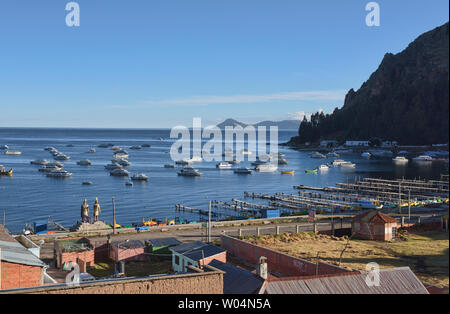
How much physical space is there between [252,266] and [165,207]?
4289cm

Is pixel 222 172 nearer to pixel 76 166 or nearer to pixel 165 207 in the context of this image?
pixel 76 166

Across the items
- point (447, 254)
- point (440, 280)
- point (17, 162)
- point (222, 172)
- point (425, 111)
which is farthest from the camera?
point (425, 111)

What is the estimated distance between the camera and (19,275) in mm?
18984

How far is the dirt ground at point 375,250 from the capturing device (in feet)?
99.8

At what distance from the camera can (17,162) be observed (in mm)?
137875

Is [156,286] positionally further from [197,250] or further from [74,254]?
[74,254]

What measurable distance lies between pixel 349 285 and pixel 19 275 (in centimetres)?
1346

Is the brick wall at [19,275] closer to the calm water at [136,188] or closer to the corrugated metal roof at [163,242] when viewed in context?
the corrugated metal roof at [163,242]

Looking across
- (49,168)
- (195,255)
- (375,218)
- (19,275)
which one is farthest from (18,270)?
(49,168)

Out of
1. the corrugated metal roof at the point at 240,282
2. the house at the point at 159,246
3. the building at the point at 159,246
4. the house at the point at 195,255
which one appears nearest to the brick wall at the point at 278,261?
the house at the point at 195,255

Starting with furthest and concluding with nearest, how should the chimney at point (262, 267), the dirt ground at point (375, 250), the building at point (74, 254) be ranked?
the dirt ground at point (375, 250), the building at point (74, 254), the chimney at point (262, 267)

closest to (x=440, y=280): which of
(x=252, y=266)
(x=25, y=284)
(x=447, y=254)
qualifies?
(x=252, y=266)

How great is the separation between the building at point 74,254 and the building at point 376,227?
23042 millimetres

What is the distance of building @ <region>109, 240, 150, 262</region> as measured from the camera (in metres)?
30.6
